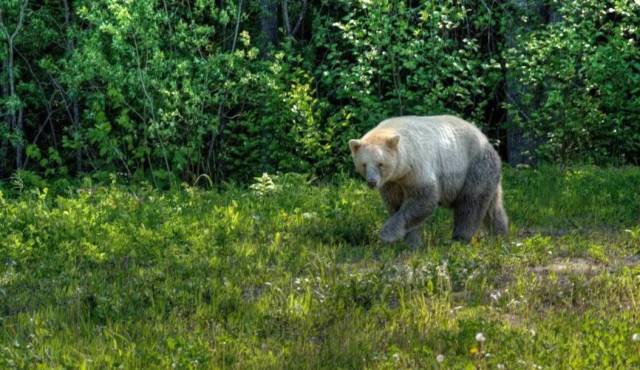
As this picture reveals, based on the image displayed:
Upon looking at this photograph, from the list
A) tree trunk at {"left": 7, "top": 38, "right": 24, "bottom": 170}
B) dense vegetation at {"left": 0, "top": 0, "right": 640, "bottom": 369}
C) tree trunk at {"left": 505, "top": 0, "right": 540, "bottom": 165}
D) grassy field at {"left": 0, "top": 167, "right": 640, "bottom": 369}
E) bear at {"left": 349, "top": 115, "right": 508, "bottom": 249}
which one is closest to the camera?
grassy field at {"left": 0, "top": 167, "right": 640, "bottom": 369}

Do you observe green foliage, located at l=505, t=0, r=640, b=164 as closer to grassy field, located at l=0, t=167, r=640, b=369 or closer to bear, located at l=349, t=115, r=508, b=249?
grassy field, located at l=0, t=167, r=640, b=369

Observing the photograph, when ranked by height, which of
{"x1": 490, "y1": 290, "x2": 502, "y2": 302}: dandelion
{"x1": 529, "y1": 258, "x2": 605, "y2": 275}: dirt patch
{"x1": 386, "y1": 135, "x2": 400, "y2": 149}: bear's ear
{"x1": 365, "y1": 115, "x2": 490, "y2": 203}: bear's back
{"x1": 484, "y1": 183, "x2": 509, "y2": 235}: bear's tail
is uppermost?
{"x1": 386, "y1": 135, "x2": 400, "y2": 149}: bear's ear

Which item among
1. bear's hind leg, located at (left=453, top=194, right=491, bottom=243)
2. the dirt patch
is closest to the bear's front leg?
bear's hind leg, located at (left=453, top=194, right=491, bottom=243)

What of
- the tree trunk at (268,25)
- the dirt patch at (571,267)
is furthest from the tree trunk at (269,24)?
the dirt patch at (571,267)

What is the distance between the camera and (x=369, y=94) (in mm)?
14125

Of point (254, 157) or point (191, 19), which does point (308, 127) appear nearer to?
point (254, 157)

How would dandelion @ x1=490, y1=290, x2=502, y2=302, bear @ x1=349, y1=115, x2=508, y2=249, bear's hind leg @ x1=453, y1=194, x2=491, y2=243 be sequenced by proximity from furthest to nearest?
bear's hind leg @ x1=453, y1=194, x2=491, y2=243 → bear @ x1=349, y1=115, x2=508, y2=249 → dandelion @ x1=490, y1=290, x2=502, y2=302

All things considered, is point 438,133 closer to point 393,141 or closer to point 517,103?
point 393,141

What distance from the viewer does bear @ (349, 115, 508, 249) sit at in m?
9.04

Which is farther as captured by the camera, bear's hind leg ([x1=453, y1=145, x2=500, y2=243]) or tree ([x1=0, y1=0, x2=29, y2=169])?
tree ([x1=0, y1=0, x2=29, y2=169])

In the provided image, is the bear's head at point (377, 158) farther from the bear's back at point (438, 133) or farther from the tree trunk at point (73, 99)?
the tree trunk at point (73, 99)

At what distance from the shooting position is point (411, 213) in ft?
30.1

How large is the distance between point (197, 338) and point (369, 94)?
8.14 metres

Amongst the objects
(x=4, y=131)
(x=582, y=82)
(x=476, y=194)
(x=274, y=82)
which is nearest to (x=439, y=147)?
(x=476, y=194)
